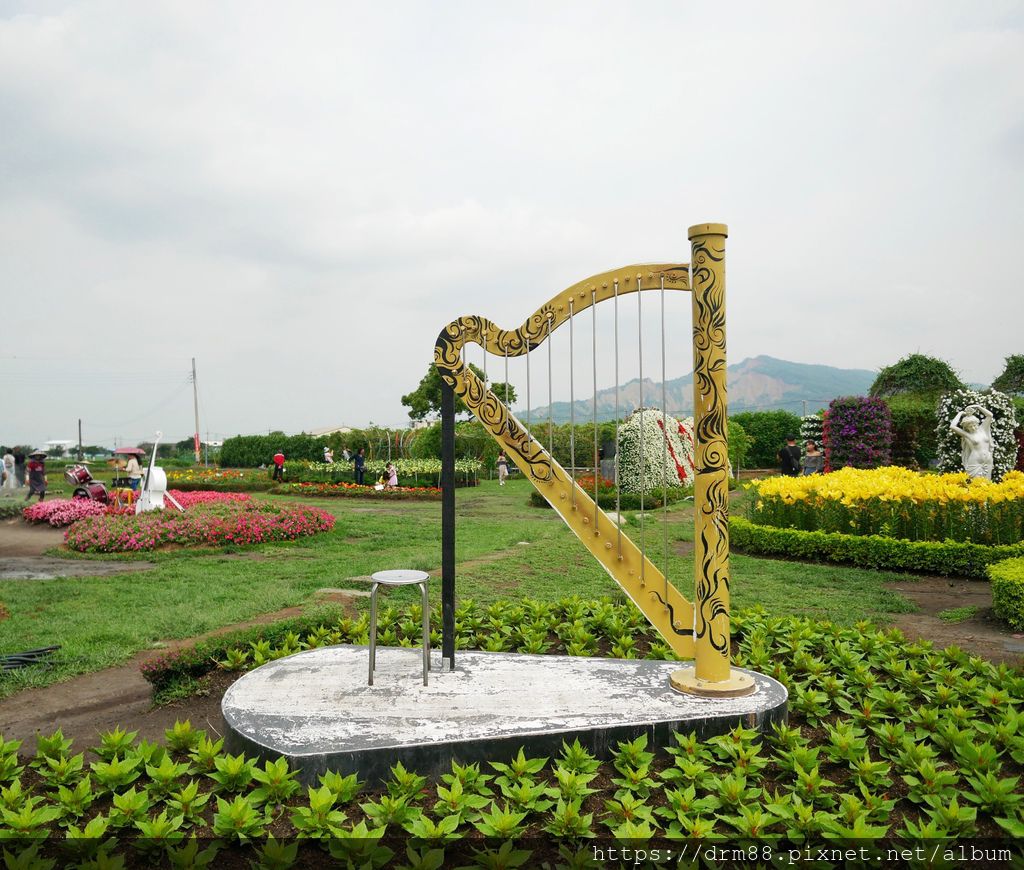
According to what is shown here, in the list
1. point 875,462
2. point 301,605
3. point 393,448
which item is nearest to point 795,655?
point 301,605

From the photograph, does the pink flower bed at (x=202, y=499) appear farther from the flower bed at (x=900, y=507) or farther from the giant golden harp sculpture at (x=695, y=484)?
the giant golden harp sculpture at (x=695, y=484)

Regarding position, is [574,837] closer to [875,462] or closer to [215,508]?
[215,508]

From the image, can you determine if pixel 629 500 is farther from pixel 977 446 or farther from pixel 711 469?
pixel 711 469

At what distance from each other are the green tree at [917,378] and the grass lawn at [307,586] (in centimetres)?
1376

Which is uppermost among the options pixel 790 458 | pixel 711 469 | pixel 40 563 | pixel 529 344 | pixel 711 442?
pixel 529 344

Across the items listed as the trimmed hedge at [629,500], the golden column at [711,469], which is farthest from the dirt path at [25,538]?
the golden column at [711,469]

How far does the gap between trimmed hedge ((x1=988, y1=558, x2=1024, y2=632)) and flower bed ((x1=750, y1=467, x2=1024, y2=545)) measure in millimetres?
2173

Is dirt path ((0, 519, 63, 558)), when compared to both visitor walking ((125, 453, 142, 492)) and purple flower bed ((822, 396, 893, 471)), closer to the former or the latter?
visitor walking ((125, 453, 142, 492))

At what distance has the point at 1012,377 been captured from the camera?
27172 mm

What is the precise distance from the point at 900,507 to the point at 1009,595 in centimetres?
273

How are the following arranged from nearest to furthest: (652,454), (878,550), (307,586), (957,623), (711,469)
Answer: (711,469) < (957,623) < (307,586) < (878,550) < (652,454)

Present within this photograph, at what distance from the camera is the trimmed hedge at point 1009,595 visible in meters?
5.51

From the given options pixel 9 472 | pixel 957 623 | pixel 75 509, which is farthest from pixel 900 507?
pixel 9 472

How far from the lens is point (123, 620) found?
6098mm
